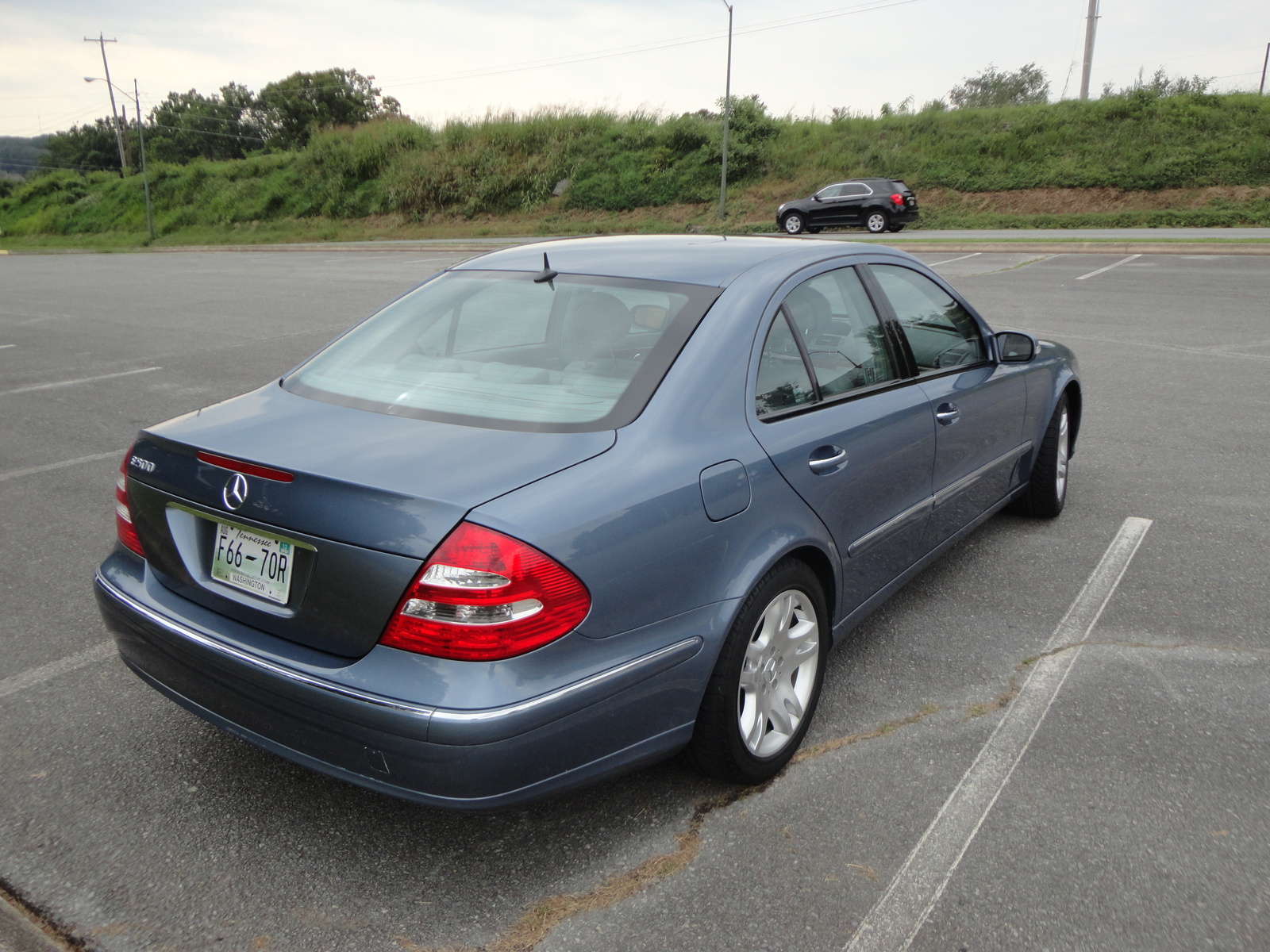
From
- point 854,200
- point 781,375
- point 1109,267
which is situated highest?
point 854,200

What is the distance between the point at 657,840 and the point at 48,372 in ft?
29.9

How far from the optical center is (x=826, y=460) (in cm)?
295

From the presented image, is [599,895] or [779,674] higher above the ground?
[779,674]

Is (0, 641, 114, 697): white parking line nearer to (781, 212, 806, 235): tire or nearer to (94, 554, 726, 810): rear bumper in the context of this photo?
(94, 554, 726, 810): rear bumper

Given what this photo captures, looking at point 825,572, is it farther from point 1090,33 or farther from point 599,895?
point 1090,33

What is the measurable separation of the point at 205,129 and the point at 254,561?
92.4m

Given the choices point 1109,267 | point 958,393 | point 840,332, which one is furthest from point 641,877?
point 1109,267

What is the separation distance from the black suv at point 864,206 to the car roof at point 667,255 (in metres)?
25.2

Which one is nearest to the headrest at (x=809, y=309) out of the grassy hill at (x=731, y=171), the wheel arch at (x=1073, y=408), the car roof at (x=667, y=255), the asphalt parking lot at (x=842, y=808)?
the car roof at (x=667, y=255)

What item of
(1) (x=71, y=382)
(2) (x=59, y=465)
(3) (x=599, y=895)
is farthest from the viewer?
(1) (x=71, y=382)

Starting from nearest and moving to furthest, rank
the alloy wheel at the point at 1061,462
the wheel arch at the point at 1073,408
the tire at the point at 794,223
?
the alloy wheel at the point at 1061,462, the wheel arch at the point at 1073,408, the tire at the point at 794,223

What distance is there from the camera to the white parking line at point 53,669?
3400 mm

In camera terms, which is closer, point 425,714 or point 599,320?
point 425,714

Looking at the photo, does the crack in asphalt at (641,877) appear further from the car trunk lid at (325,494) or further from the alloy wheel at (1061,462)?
the alloy wheel at (1061,462)
